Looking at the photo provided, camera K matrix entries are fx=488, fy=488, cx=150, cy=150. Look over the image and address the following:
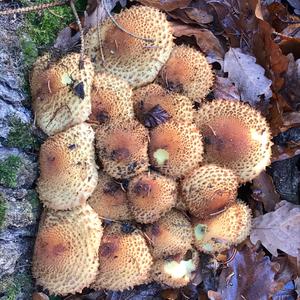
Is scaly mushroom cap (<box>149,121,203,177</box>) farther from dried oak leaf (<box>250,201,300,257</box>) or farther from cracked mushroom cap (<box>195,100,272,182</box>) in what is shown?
dried oak leaf (<box>250,201,300,257</box>)

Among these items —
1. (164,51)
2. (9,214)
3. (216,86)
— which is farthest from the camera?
(216,86)

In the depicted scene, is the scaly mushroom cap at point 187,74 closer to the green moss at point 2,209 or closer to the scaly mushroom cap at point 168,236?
the scaly mushroom cap at point 168,236

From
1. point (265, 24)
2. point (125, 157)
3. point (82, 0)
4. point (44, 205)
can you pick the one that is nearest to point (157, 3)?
point (82, 0)

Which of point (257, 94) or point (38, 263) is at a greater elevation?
point (257, 94)

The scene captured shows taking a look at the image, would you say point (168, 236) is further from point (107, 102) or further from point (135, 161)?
point (107, 102)


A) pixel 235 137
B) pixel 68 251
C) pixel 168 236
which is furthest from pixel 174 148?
pixel 68 251

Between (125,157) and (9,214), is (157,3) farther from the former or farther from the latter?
(9,214)

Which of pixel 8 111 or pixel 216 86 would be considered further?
pixel 216 86
